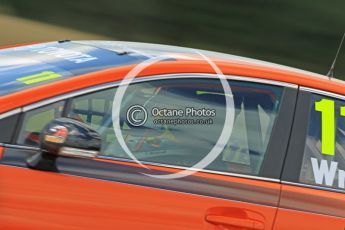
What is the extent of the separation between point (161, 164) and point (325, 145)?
905 mm

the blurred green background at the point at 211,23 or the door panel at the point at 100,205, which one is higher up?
the blurred green background at the point at 211,23

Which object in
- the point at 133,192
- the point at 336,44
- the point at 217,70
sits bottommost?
the point at 133,192

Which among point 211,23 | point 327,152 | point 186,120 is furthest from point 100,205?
point 211,23

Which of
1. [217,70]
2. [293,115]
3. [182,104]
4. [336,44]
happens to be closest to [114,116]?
[182,104]

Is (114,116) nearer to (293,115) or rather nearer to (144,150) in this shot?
(144,150)

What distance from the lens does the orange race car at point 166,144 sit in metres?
2.81

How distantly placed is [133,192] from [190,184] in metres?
0.28

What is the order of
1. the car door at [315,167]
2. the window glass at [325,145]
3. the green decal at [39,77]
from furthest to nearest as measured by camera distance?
the window glass at [325,145] → the car door at [315,167] → the green decal at [39,77]

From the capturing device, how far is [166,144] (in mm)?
3066

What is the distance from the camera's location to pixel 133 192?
2885 millimetres

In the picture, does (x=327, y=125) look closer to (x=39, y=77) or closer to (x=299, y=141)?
(x=299, y=141)

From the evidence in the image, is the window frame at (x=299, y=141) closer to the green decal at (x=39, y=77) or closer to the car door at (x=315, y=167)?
the car door at (x=315, y=167)

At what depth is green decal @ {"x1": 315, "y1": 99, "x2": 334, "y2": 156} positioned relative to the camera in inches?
131

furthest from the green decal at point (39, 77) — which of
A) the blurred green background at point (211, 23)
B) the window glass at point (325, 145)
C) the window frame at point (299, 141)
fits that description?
the blurred green background at point (211, 23)
